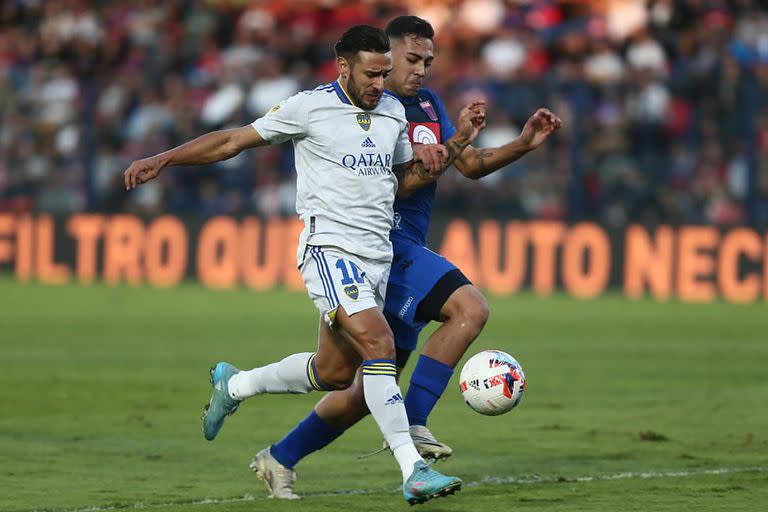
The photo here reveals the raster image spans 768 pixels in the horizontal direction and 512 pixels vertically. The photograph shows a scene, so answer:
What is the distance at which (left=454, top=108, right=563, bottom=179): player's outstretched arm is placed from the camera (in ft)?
22.5

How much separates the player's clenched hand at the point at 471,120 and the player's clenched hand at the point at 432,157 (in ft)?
0.41

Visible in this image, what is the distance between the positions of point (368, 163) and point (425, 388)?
106cm

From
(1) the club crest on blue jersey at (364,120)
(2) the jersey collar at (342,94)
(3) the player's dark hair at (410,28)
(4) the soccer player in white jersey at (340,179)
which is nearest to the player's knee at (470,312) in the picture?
(4) the soccer player in white jersey at (340,179)

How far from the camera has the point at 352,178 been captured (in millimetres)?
6379

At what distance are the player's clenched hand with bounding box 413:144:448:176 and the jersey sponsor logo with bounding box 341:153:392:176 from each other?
27 cm

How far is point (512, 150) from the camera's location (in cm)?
693

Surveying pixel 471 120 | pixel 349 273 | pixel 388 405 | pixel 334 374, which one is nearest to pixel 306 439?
pixel 334 374

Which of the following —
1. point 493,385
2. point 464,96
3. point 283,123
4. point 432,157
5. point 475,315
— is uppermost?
point 464,96

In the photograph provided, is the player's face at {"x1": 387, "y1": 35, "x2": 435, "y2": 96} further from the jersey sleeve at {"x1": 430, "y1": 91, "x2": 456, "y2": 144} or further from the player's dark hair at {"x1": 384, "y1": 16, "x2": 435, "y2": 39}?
the jersey sleeve at {"x1": 430, "y1": 91, "x2": 456, "y2": 144}

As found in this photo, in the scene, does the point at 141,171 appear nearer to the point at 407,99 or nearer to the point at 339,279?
the point at 339,279

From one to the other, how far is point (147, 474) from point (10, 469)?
681mm

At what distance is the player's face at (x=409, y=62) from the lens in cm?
705

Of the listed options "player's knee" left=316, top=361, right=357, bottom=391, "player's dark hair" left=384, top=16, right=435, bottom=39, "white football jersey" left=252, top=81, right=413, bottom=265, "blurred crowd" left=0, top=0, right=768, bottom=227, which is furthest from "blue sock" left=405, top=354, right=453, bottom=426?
"blurred crowd" left=0, top=0, right=768, bottom=227

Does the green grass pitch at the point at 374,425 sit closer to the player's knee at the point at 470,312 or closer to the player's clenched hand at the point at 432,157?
the player's knee at the point at 470,312
